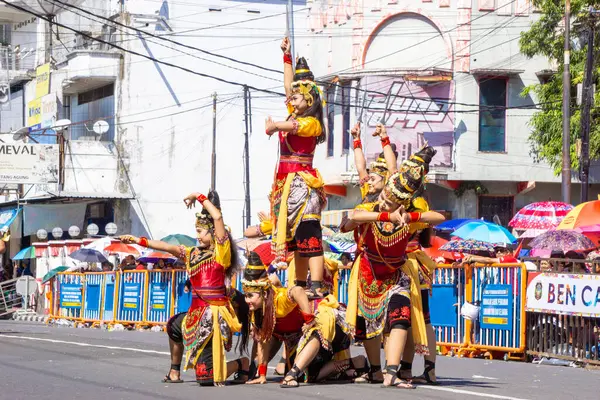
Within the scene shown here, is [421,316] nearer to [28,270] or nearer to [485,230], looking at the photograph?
[485,230]

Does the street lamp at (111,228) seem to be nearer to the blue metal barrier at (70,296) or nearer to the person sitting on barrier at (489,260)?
the blue metal barrier at (70,296)

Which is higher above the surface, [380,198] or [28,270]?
[380,198]

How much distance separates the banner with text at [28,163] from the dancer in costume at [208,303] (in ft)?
99.4

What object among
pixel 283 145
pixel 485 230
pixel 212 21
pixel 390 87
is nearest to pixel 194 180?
pixel 212 21

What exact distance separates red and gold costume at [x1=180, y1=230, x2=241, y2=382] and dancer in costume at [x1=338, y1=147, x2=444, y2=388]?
3.77ft

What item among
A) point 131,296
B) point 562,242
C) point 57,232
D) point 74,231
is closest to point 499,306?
point 562,242

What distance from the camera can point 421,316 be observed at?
32.7 feet

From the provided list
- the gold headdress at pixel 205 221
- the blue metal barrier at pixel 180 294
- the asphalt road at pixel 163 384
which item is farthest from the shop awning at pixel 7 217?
the gold headdress at pixel 205 221

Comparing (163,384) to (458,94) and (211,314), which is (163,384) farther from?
(458,94)

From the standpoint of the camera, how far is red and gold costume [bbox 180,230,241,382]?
1020cm

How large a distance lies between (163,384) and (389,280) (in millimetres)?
2234

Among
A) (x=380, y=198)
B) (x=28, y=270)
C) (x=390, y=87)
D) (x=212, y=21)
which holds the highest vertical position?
(x=212, y=21)

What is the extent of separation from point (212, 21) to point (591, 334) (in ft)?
105

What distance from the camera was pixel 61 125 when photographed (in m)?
41.1
